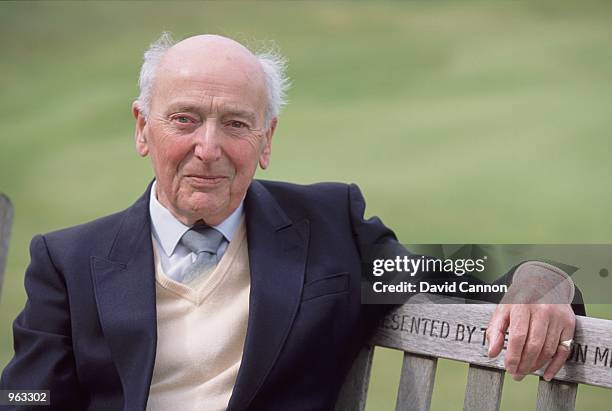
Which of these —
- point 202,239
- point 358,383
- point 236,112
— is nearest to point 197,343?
point 202,239

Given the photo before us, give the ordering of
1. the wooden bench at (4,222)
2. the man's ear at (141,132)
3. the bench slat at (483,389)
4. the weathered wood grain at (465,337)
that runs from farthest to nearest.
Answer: the wooden bench at (4,222), the man's ear at (141,132), the bench slat at (483,389), the weathered wood grain at (465,337)

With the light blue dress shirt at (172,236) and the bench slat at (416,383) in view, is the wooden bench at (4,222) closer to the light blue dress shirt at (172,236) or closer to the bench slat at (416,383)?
the light blue dress shirt at (172,236)

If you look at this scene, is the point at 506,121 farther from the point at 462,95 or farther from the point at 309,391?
the point at 309,391

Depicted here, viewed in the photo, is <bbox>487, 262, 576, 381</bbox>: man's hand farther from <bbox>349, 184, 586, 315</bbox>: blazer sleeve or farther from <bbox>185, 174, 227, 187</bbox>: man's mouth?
<bbox>185, 174, 227, 187</bbox>: man's mouth

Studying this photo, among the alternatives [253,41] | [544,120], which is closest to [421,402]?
[253,41]

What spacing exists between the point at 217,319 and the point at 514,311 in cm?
77

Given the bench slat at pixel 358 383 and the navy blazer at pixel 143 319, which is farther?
the bench slat at pixel 358 383

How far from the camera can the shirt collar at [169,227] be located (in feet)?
8.04

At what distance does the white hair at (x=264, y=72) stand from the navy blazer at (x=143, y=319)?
0.96 feet

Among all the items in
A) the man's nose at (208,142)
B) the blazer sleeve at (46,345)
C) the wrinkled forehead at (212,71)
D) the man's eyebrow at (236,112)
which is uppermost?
the wrinkled forehead at (212,71)

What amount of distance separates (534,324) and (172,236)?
1.00 metres

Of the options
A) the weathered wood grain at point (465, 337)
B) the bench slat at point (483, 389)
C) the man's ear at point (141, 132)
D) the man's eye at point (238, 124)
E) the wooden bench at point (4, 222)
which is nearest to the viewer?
the weathered wood grain at point (465, 337)

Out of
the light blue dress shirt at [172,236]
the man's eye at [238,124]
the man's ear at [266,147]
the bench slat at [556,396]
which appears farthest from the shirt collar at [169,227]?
the bench slat at [556,396]

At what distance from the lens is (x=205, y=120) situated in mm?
2320
